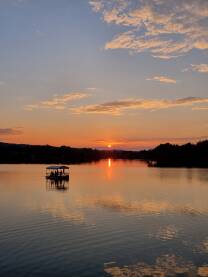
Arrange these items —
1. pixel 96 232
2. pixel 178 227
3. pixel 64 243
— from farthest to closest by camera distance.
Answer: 1. pixel 178 227
2. pixel 96 232
3. pixel 64 243

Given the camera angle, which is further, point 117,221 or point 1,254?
point 117,221

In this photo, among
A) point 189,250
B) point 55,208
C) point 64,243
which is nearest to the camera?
point 189,250

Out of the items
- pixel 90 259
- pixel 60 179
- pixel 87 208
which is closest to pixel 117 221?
pixel 87 208

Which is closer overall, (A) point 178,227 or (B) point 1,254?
(B) point 1,254

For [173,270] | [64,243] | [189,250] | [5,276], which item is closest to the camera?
[5,276]

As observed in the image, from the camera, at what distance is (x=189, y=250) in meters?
33.3

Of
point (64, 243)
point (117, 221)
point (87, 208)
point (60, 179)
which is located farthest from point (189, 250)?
point (60, 179)

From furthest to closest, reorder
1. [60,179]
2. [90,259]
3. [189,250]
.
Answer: [60,179] → [189,250] → [90,259]

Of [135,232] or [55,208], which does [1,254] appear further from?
[55,208]

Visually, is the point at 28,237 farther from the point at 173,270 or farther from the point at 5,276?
the point at 173,270

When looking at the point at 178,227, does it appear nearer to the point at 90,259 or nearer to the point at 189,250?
the point at 189,250

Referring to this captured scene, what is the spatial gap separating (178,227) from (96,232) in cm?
968

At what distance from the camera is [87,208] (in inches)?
2306

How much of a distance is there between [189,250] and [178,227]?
10.5m
